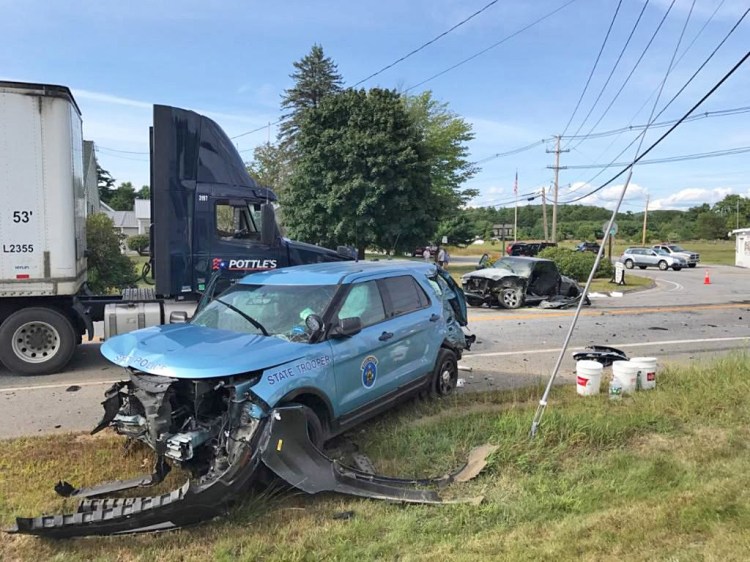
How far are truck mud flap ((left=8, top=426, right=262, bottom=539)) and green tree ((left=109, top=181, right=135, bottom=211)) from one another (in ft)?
315

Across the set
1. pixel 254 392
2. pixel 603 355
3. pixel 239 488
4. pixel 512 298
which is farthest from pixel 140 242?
pixel 239 488

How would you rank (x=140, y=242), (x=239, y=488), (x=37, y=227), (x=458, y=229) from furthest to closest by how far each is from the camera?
(x=458, y=229)
(x=140, y=242)
(x=37, y=227)
(x=239, y=488)

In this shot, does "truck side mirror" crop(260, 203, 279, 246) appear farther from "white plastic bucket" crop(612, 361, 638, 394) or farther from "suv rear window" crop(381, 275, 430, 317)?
"white plastic bucket" crop(612, 361, 638, 394)

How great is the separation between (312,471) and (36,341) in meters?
5.93

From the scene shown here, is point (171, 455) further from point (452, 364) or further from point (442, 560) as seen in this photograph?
point (452, 364)

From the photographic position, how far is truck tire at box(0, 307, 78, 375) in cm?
783

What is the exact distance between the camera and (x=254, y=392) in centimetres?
390

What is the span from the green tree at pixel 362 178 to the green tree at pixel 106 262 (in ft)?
49.4

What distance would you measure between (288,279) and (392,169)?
25410 millimetres

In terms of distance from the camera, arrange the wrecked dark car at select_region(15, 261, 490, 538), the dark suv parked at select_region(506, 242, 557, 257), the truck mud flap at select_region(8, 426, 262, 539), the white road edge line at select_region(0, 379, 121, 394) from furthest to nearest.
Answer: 1. the dark suv parked at select_region(506, 242, 557, 257)
2. the white road edge line at select_region(0, 379, 121, 394)
3. the wrecked dark car at select_region(15, 261, 490, 538)
4. the truck mud flap at select_region(8, 426, 262, 539)

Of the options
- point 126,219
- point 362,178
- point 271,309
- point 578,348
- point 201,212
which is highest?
point 362,178

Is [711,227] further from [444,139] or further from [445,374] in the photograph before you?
[445,374]

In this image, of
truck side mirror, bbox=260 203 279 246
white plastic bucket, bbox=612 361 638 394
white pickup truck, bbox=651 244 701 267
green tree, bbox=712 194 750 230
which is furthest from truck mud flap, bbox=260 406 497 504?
green tree, bbox=712 194 750 230

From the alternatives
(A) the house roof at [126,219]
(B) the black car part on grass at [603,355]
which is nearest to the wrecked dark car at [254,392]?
(B) the black car part on grass at [603,355]
